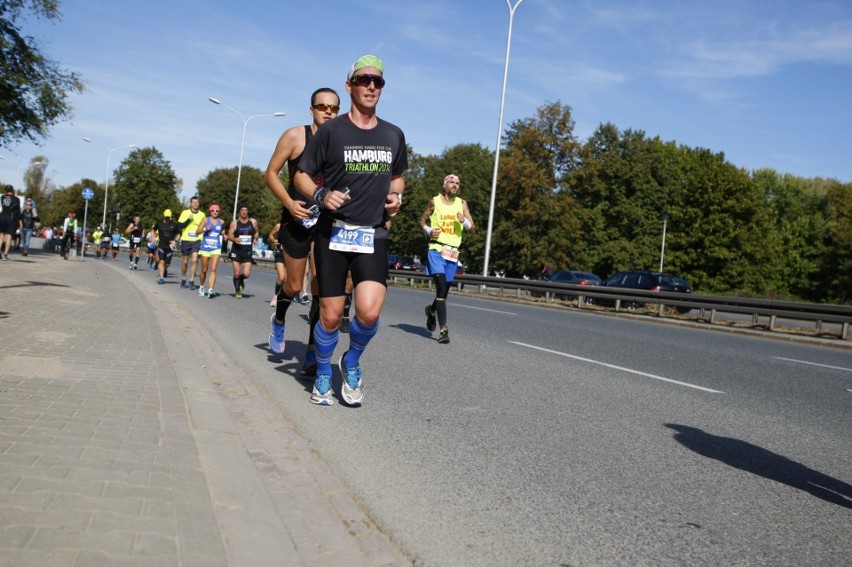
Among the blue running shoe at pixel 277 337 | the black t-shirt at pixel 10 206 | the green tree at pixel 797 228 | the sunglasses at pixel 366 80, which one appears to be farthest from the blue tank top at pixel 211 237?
the green tree at pixel 797 228

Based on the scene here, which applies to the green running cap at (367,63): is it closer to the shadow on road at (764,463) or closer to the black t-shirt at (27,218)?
the shadow on road at (764,463)

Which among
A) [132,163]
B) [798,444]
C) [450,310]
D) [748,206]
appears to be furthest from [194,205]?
[132,163]

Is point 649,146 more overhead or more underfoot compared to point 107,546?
more overhead

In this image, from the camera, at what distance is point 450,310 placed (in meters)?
17.5

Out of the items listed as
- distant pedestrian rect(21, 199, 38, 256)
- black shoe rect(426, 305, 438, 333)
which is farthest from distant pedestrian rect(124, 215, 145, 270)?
black shoe rect(426, 305, 438, 333)

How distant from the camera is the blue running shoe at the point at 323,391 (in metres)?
5.78

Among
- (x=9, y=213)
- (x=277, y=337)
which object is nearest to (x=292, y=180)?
(x=277, y=337)

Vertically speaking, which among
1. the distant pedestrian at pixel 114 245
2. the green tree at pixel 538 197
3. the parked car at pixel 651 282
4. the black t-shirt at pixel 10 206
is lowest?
the distant pedestrian at pixel 114 245

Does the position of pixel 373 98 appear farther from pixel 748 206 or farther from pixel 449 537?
pixel 748 206

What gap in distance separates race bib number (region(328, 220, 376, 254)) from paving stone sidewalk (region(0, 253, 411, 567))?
46.6 inches

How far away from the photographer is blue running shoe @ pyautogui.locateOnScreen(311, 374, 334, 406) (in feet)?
19.0

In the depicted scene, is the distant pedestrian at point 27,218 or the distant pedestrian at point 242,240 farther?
the distant pedestrian at point 27,218

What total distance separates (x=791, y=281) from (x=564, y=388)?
7301cm

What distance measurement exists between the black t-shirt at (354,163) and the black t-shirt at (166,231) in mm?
17398
